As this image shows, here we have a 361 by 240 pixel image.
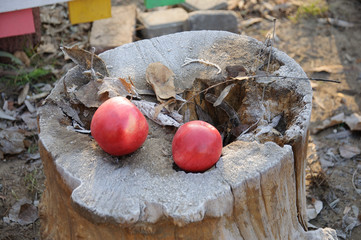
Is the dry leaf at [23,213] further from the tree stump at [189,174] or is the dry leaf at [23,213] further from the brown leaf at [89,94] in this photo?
the brown leaf at [89,94]

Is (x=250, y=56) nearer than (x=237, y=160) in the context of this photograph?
No

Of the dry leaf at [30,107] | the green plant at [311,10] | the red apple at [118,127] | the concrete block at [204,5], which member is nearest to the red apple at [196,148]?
the red apple at [118,127]

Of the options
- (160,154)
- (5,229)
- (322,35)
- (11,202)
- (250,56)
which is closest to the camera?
(160,154)

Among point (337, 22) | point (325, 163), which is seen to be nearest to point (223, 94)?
point (325, 163)

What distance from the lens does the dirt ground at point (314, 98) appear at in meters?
2.88

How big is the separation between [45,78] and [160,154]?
8.06 ft

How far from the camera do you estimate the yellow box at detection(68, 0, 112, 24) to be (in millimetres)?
3348

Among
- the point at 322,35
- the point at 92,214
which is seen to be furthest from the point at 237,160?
the point at 322,35

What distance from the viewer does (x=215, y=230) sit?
1699 millimetres

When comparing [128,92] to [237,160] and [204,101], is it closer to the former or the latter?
[204,101]

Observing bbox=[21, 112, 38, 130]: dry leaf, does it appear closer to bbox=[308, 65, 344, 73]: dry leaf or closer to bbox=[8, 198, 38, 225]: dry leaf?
bbox=[8, 198, 38, 225]: dry leaf

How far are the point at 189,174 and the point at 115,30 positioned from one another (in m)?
2.74

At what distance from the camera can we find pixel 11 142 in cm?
327

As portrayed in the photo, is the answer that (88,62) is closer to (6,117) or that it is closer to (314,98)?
(6,117)
